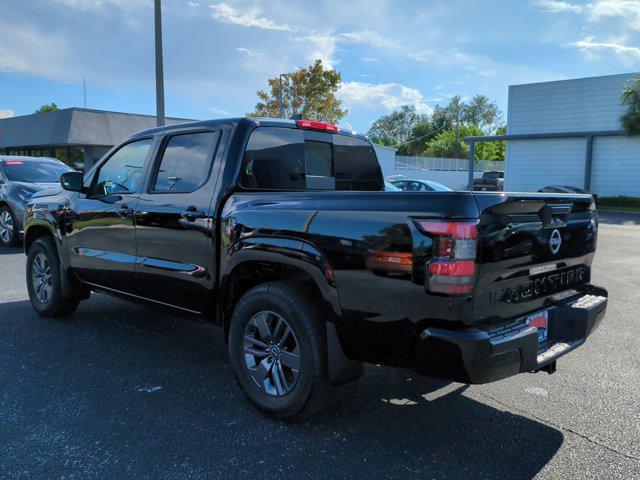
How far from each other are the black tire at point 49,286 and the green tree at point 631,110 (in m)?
27.5

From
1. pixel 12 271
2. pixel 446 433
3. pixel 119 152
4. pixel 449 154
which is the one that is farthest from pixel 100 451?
pixel 449 154

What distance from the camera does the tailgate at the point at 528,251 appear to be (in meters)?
2.78

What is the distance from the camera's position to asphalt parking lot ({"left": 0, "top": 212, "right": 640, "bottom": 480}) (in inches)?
115

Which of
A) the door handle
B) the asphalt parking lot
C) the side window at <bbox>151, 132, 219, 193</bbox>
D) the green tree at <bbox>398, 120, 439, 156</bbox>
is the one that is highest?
the green tree at <bbox>398, 120, 439, 156</bbox>

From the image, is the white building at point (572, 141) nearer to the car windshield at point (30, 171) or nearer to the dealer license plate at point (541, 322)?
the car windshield at point (30, 171)

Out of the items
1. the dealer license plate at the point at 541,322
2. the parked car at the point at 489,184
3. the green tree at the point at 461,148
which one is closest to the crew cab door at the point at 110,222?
the dealer license plate at the point at 541,322

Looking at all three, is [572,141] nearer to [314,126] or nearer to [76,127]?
[76,127]

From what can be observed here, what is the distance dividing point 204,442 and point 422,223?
1.76m

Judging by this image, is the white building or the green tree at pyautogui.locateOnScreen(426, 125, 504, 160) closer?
the white building

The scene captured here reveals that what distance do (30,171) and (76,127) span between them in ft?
59.3

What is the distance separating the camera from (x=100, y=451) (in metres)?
3.05

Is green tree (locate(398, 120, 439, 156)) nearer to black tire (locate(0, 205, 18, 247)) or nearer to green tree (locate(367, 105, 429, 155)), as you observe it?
green tree (locate(367, 105, 429, 155))

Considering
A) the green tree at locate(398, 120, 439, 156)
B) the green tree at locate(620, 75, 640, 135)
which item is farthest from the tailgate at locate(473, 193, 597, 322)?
the green tree at locate(398, 120, 439, 156)

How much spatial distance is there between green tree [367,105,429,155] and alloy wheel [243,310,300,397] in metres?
107
